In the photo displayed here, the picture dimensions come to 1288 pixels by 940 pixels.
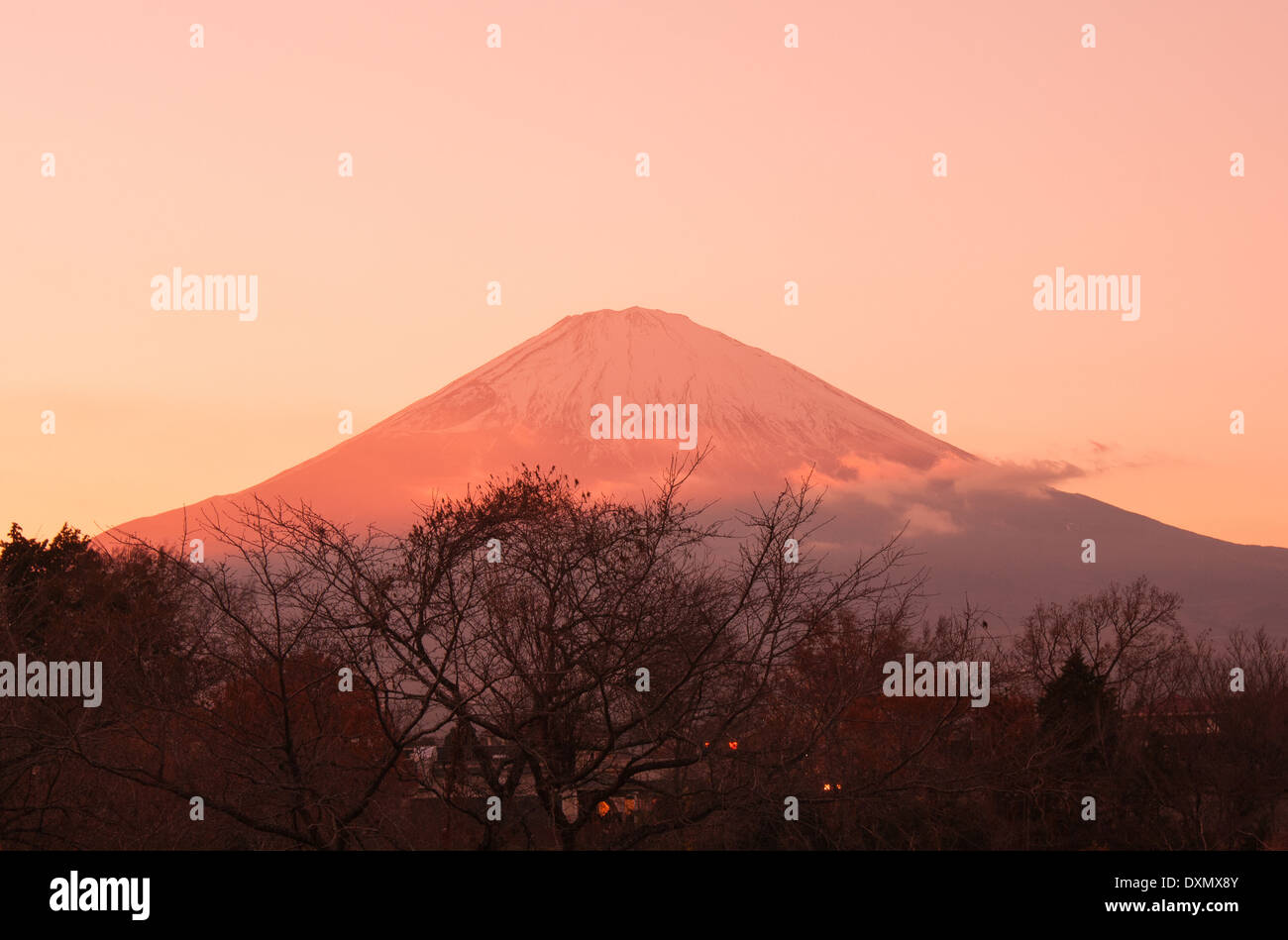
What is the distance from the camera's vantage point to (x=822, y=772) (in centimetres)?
1203

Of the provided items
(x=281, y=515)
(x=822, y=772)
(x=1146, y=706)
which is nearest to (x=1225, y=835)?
(x=1146, y=706)

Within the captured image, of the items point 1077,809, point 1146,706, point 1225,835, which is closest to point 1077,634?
point 1146,706

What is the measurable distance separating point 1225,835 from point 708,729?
3145 cm

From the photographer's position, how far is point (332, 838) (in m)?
10.9

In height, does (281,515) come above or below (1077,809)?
above

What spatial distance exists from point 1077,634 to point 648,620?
41186 millimetres

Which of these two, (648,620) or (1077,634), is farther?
(1077,634)

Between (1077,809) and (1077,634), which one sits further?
(1077,634)
